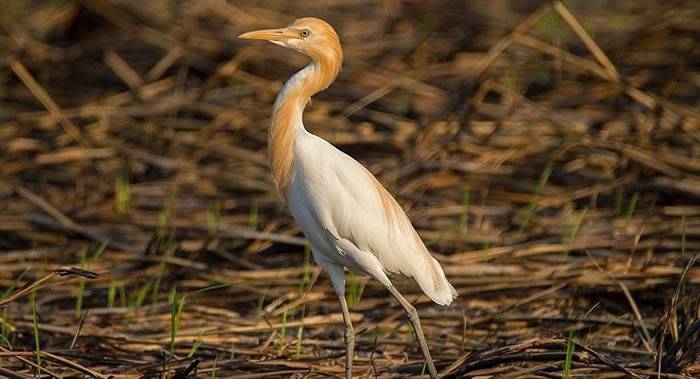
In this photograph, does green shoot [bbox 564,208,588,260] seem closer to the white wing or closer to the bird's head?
the white wing

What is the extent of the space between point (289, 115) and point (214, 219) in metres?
1.99

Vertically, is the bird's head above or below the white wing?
above

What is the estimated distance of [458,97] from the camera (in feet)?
20.5

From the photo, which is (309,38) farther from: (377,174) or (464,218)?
(377,174)

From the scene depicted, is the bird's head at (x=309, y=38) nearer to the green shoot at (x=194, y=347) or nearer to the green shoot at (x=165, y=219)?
the green shoot at (x=194, y=347)

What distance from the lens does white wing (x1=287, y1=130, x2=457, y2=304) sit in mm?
3701

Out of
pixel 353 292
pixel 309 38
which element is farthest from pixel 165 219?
pixel 309 38

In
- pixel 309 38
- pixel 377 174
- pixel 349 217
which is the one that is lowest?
pixel 377 174

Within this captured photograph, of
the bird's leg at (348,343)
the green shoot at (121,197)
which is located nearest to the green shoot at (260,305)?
the bird's leg at (348,343)

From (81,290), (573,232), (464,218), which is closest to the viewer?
(81,290)

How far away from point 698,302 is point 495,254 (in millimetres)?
1370

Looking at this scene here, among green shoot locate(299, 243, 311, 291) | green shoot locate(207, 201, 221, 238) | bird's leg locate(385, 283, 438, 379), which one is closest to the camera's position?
bird's leg locate(385, 283, 438, 379)

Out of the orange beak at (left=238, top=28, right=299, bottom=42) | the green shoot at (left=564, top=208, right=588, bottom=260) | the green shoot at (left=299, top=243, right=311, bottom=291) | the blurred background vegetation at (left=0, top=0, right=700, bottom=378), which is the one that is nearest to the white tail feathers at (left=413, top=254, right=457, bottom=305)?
the blurred background vegetation at (left=0, top=0, right=700, bottom=378)

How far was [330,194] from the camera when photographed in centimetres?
369
